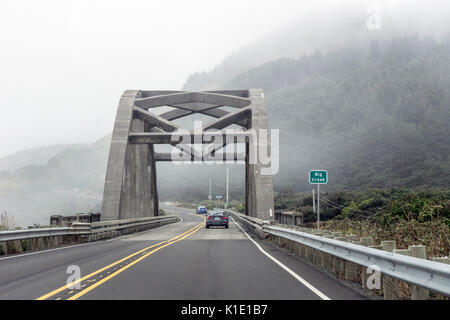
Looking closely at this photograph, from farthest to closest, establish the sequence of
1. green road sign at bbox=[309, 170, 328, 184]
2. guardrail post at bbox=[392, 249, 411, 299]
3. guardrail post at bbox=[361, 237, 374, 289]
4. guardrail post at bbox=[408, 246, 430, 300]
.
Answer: green road sign at bbox=[309, 170, 328, 184], guardrail post at bbox=[361, 237, 374, 289], guardrail post at bbox=[392, 249, 411, 299], guardrail post at bbox=[408, 246, 430, 300]

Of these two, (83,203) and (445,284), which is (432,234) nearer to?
(445,284)

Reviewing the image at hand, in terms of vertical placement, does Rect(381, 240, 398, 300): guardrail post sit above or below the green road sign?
below

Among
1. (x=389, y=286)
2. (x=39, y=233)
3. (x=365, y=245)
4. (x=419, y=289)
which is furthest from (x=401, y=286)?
(x=39, y=233)

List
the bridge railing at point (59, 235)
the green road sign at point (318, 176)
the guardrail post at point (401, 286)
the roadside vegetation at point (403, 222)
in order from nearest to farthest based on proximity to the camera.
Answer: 1. the guardrail post at point (401, 286)
2. the roadside vegetation at point (403, 222)
3. the bridge railing at point (59, 235)
4. the green road sign at point (318, 176)

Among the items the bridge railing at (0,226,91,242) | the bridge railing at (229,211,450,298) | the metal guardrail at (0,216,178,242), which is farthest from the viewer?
the metal guardrail at (0,216,178,242)

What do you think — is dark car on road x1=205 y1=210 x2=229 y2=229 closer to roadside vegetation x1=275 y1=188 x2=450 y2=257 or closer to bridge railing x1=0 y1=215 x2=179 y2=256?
roadside vegetation x1=275 y1=188 x2=450 y2=257

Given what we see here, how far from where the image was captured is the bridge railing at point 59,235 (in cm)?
1544

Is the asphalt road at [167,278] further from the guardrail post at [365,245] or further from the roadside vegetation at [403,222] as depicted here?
the roadside vegetation at [403,222]

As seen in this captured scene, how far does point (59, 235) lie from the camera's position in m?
19.0

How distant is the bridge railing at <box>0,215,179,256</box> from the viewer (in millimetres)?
15438

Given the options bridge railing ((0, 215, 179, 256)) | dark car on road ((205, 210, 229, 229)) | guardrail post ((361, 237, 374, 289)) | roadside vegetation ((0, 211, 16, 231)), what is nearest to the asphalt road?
guardrail post ((361, 237, 374, 289))

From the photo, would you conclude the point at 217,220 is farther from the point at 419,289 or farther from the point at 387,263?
the point at 419,289

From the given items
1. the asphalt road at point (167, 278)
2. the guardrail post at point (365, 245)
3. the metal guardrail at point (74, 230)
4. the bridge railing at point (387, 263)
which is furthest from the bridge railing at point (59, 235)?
the guardrail post at point (365, 245)
